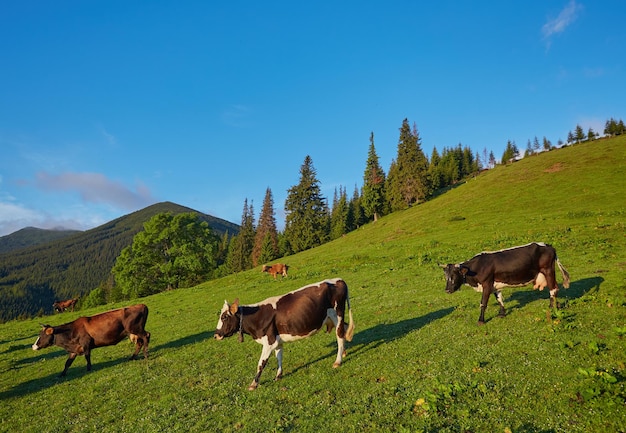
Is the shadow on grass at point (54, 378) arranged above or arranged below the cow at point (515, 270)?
below

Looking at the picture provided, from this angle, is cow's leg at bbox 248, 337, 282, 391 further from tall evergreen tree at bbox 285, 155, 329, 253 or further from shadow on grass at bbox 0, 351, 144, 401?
tall evergreen tree at bbox 285, 155, 329, 253

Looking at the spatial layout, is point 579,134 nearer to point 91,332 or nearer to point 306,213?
point 306,213

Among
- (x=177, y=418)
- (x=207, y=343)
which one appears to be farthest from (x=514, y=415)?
(x=207, y=343)

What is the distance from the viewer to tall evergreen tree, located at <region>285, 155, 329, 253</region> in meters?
78.2

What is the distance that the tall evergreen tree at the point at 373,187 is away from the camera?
85000 mm

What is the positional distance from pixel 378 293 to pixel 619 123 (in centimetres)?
14530

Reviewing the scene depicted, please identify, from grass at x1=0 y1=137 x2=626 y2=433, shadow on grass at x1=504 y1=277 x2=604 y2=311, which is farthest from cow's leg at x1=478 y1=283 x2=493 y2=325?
shadow on grass at x1=504 y1=277 x2=604 y2=311

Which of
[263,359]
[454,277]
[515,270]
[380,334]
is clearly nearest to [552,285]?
[515,270]

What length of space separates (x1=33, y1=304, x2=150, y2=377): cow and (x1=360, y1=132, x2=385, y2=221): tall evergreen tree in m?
72.2

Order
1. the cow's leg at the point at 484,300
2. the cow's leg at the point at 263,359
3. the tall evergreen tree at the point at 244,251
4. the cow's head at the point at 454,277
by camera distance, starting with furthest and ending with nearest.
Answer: the tall evergreen tree at the point at 244,251, the cow's head at the point at 454,277, the cow's leg at the point at 484,300, the cow's leg at the point at 263,359

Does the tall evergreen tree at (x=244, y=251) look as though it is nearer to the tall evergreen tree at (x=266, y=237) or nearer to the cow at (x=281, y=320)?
the tall evergreen tree at (x=266, y=237)

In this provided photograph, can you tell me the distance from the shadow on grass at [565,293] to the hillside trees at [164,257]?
46.3 m

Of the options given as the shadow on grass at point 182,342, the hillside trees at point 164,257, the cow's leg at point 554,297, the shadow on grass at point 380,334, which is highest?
the hillside trees at point 164,257

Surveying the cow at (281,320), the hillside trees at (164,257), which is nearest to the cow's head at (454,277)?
the cow at (281,320)
